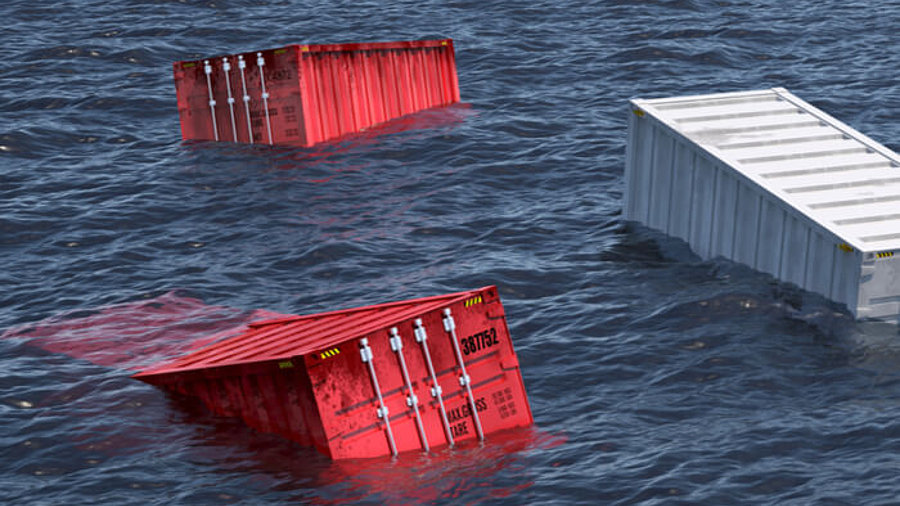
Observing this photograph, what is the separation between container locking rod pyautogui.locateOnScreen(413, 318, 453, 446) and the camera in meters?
16.2

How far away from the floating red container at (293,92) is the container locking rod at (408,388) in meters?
15.3

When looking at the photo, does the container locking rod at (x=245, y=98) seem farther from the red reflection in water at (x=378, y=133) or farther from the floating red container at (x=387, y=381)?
the floating red container at (x=387, y=381)

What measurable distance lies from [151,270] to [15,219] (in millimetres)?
4656

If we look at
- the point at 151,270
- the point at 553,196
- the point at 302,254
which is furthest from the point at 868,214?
the point at 151,270

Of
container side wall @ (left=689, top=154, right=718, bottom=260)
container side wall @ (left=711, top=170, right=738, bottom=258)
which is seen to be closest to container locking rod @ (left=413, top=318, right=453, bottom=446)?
container side wall @ (left=711, top=170, right=738, bottom=258)

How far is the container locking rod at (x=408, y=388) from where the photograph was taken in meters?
16.0

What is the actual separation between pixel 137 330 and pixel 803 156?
13.0m

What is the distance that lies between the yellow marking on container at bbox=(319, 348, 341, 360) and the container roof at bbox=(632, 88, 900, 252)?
8776 mm

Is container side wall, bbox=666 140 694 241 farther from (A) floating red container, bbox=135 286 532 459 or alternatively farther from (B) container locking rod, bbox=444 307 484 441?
(B) container locking rod, bbox=444 307 484 441

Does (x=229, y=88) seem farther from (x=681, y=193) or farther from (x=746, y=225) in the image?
(x=746, y=225)

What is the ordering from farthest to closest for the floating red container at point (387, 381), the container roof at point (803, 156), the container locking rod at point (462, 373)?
the container roof at point (803, 156), the container locking rod at point (462, 373), the floating red container at point (387, 381)

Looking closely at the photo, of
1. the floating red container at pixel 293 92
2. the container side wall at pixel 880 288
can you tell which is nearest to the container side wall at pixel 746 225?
the container side wall at pixel 880 288

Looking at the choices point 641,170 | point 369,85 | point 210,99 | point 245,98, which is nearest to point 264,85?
point 245,98

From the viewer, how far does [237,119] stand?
31141mm
